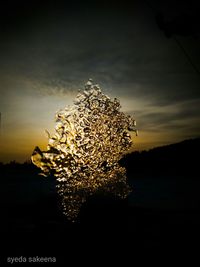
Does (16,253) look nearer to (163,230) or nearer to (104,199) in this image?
(104,199)

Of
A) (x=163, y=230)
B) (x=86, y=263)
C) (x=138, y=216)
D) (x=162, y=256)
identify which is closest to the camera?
(x=86, y=263)

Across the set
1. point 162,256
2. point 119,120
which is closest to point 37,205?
point 119,120

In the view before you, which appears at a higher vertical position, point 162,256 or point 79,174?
point 79,174

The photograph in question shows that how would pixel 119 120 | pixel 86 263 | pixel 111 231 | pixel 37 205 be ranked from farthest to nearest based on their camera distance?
pixel 37 205, pixel 119 120, pixel 111 231, pixel 86 263

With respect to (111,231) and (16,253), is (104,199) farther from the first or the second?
(16,253)

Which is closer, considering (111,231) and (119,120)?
(111,231)

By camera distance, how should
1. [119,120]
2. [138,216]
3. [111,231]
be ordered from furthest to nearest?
[138,216] → [119,120] → [111,231]

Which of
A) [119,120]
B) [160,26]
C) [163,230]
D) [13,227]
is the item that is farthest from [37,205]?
[160,26]

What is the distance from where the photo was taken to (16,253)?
9.46 m

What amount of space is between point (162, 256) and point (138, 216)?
664 centimetres

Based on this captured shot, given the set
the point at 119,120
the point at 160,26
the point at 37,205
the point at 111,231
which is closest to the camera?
the point at 160,26

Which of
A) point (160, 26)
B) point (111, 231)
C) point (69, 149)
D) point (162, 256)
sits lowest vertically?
point (162, 256)

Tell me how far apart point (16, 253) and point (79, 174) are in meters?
3.27

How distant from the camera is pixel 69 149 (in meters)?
10.5
